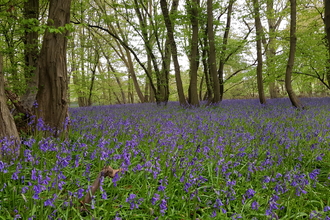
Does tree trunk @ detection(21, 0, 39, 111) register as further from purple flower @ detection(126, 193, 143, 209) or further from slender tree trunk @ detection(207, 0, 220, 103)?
slender tree trunk @ detection(207, 0, 220, 103)

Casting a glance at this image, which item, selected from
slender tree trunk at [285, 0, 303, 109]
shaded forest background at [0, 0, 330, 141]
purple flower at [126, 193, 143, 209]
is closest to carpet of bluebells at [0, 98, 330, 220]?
purple flower at [126, 193, 143, 209]

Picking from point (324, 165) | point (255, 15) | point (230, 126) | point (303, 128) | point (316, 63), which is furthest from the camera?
point (316, 63)

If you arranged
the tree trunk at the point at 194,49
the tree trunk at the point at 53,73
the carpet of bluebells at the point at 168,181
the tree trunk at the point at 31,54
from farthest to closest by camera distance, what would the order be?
the tree trunk at the point at 194,49
the tree trunk at the point at 31,54
the tree trunk at the point at 53,73
the carpet of bluebells at the point at 168,181

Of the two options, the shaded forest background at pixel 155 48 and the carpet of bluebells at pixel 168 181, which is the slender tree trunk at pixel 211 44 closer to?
the shaded forest background at pixel 155 48

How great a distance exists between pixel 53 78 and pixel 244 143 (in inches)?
A: 150

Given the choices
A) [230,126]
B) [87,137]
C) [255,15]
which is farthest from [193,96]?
[87,137]

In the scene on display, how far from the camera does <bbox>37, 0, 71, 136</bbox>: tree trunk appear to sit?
13.8 feet

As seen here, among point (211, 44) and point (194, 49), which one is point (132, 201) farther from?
Result: point (211, 44)

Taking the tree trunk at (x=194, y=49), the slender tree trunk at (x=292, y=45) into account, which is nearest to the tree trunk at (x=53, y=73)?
the tree trunk at (x=194, y=49)

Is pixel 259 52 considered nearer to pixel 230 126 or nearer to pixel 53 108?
pixel 230 126

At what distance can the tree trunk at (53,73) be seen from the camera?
4219 mm

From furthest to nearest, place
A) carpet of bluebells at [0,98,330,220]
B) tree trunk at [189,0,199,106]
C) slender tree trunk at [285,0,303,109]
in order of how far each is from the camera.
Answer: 1. tree trunk at [189,0,199,106]
2. slender tree trunk at [285,0,303,109]
3. carpet of bluebells at [0,98,330,220]

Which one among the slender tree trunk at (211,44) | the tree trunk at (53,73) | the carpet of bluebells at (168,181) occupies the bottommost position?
the carpet of bluebells at (168,181)

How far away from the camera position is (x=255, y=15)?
10133mm
